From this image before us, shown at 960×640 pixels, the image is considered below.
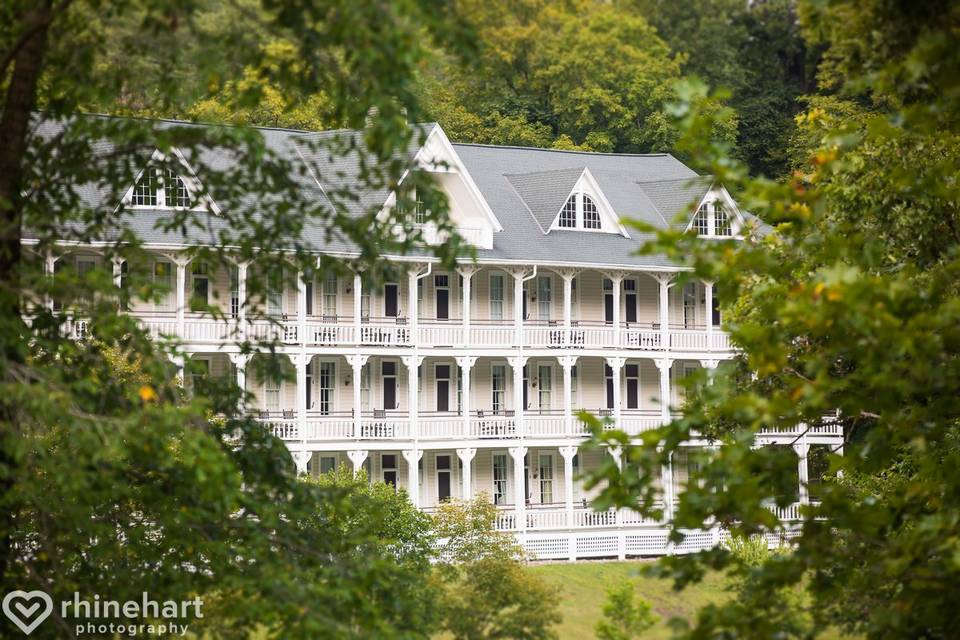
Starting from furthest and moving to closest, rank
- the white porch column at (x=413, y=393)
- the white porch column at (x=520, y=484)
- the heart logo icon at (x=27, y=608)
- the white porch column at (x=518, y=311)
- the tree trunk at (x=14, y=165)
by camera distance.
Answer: the white porch column at (x=518, y=311) < the white porch column at (x=520, y=484) < the white porch column at (x=413, y=393) < the heart logo icon at (x=27, y=608) < the tree trunk at (x=14, y=165)

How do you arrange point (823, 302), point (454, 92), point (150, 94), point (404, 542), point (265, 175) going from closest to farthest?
point (823, 302) → point (265, 175) → point (150, 94) → point (404, 542) → point (454, 92)

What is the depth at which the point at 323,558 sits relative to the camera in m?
14.4

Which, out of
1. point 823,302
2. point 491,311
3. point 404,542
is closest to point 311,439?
point 491,311

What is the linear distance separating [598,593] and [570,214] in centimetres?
1357

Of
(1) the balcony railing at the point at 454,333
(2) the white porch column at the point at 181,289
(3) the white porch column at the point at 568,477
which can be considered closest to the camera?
(2) the white porch column at the point at 181,289

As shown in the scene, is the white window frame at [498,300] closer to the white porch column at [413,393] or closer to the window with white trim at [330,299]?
the white porch column at [413,393]

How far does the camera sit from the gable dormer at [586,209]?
157 feet

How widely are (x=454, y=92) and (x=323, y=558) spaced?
5149 centimetres

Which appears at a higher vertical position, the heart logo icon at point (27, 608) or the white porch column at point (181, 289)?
the white porch column at point (181, 289)

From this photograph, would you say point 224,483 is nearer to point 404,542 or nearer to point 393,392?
point 404,542

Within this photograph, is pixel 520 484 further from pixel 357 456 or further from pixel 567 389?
pixel 357 456

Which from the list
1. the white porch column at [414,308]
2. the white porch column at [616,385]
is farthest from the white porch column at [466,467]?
the white porch column at [616,385]

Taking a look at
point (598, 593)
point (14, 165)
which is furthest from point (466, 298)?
point (14, 165)

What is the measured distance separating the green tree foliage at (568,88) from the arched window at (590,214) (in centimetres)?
1367
